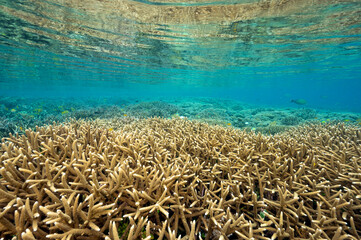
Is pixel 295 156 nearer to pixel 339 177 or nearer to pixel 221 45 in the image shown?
pixel 339 177

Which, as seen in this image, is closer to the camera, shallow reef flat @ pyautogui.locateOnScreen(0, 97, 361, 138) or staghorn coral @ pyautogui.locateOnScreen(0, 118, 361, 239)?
staghorn coral @ pyautogui.locateOnScreen(0, 118, 361, 239)

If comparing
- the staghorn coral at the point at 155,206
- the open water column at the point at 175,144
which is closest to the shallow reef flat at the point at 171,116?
the open water column at the point at 175,144

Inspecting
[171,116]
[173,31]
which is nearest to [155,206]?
[171,116]

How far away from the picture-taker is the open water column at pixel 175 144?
194 centimetres

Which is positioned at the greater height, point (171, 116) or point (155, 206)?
point (171, 116)

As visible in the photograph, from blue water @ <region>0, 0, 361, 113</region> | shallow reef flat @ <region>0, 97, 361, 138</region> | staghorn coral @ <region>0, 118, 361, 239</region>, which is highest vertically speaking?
blue water @ <region>0, 0, 361, 113</region>

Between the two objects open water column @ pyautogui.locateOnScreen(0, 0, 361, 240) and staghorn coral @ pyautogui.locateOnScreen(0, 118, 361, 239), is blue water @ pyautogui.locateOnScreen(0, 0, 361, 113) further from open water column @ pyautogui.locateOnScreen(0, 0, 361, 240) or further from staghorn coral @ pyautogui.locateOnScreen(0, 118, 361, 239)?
staghorn coral @ pyautogui.locateOnScreen(0, 118, 361, 239)

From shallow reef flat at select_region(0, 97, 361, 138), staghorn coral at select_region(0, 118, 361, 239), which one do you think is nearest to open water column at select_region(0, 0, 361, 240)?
staghorn coral at select_region(0, 118, 361, 239)

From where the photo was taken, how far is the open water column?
194cm

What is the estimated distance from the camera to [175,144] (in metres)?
3.77

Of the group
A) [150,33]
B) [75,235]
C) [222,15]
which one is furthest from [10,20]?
[75,235]

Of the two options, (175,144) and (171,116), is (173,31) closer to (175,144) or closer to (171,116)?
(171,116)

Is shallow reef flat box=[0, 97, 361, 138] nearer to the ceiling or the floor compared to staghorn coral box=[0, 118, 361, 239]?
nearer to the ceiling

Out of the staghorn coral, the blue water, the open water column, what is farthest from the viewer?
the blue water
